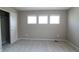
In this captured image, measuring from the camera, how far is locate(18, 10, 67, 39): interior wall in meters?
6.38

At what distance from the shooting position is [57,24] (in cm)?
640

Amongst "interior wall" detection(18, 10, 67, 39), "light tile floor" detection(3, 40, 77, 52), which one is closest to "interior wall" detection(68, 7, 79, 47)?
"light tile floor" detection(3, 40, 77, 52)

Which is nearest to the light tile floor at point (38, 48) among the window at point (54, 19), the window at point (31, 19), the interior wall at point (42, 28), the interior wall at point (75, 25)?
the interior wall at point (75, 25)

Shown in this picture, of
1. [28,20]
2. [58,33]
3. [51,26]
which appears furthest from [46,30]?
[28,20]

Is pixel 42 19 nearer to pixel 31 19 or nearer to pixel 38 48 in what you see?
pixel 31 19

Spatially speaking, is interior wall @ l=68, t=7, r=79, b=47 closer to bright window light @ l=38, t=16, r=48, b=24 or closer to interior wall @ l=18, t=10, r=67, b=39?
interior wall @ l=18, t=10, r=67, b=39

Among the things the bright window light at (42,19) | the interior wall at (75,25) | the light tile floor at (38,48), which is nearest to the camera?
the light tile floor at (38,48)

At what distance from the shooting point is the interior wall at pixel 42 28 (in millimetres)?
6379

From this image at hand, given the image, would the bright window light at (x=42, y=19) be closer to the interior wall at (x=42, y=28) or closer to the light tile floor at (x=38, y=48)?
the interior wall at (x=42, y=28)

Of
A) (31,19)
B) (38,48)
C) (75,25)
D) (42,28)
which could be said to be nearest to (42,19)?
(42,28)
